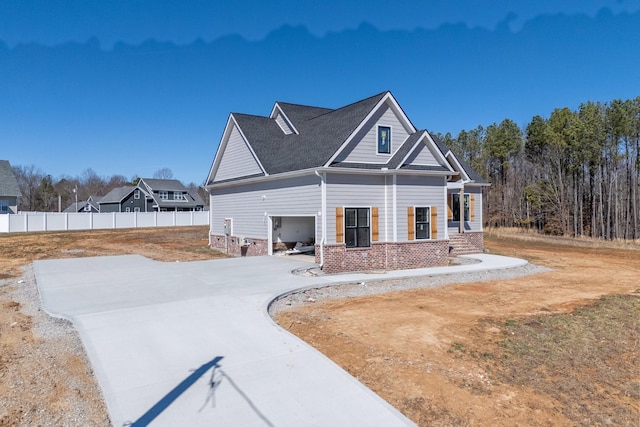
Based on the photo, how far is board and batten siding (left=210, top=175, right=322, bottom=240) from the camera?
558 inches

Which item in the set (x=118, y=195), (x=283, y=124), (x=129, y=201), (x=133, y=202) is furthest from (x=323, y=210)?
(x=118, y=195)

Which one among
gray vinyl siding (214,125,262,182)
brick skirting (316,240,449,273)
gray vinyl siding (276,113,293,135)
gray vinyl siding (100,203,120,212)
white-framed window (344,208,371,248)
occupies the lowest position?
brick skirting (316,240,449,273)

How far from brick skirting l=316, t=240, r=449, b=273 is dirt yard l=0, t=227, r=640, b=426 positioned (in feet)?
9.59

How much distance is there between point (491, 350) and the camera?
20.7ft

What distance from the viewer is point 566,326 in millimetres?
7672

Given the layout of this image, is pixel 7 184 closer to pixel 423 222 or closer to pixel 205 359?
pixel 423 222

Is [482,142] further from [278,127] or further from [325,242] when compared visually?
[325,242]

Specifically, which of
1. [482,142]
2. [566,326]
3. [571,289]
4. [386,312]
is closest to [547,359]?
[566,326]

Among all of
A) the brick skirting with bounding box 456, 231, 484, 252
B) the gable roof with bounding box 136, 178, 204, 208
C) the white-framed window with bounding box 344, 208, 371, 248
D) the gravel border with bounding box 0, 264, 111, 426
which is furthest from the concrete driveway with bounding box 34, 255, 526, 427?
the gable roof with bounding box 136, 178, 204, 208

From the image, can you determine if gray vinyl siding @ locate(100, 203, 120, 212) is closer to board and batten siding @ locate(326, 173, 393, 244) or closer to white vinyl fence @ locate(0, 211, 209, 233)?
white vinyl fence @ locate(0, 211, 209, 233)

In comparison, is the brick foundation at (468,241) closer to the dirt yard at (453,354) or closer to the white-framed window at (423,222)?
the white-framed window at (423,222)

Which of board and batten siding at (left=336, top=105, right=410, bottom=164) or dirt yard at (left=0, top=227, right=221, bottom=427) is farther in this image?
board and batten siding at (left=336, top=105, right=410, bottom=164)

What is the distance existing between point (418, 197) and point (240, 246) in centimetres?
912

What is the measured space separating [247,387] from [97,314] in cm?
470
